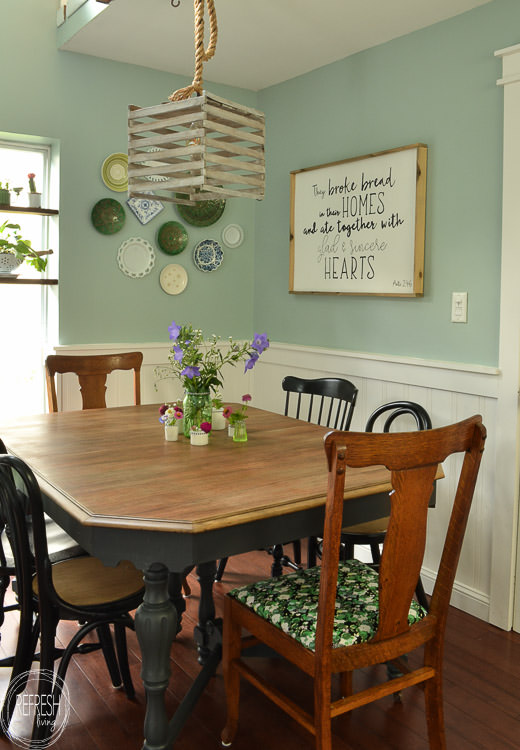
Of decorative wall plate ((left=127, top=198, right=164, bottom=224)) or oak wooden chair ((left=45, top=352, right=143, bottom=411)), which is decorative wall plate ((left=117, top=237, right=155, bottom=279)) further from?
oak wooden chair ((left=45, top=352, right=143, bottom=411))

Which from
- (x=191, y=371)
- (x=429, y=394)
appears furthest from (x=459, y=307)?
(x=191, y=371)

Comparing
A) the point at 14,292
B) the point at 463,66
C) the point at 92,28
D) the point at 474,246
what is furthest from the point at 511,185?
the point at 14,292

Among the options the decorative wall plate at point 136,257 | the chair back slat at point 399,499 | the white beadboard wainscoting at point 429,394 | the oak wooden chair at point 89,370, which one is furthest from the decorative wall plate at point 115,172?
the chair back slat at point 399,499

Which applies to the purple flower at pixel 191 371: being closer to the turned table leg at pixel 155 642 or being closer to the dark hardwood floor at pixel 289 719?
the turned table leg at pixel 155 642

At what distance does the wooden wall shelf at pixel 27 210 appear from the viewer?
3.35 meters

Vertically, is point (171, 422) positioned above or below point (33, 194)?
below

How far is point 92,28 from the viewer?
316 centimetres

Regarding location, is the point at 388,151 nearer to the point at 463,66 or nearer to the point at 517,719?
the point at 463,66

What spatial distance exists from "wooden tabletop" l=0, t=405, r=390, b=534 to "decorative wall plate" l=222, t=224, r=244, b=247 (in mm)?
1613

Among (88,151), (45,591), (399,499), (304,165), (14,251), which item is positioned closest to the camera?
(399,499)

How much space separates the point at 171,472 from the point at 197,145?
96cm

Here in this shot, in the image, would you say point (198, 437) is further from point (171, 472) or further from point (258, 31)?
point (258, 31)

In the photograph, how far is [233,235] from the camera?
411cm

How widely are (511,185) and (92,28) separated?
6.58ft
